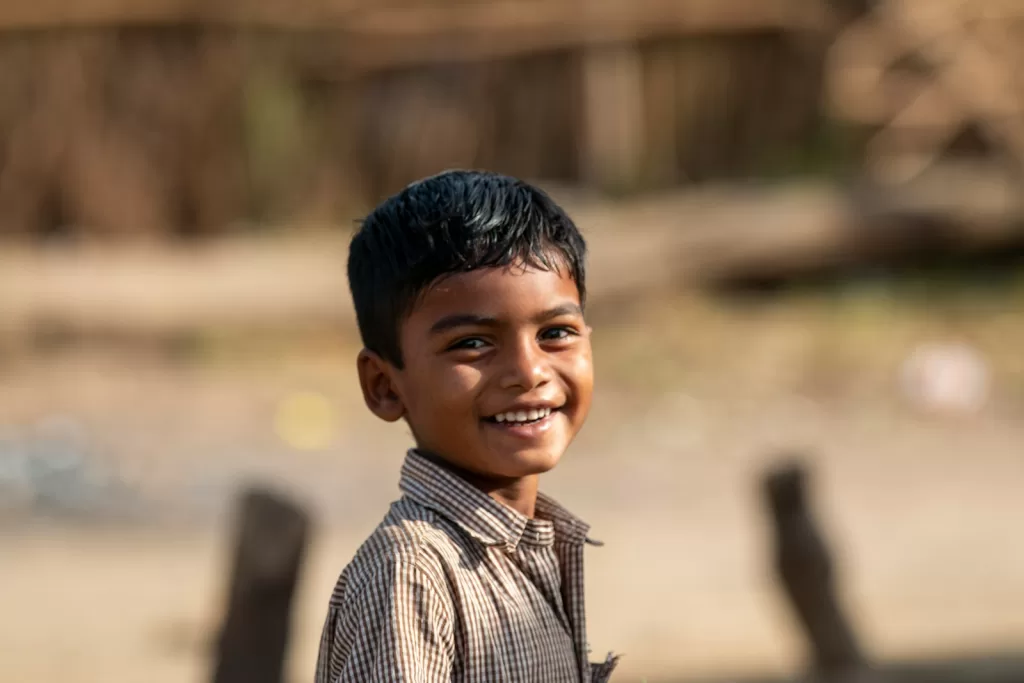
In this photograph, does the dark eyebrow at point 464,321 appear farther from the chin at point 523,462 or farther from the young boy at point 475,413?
the chin at point 523,462

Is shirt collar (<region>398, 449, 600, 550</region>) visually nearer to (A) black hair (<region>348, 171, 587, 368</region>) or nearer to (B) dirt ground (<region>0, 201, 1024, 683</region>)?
(A) black hair (<region>348, 171, 587, 368</region>)

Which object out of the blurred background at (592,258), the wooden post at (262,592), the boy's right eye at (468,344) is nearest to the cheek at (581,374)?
the boy's right eye at (468,344)

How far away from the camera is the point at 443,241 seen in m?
1.70

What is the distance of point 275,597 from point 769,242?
6.37 m

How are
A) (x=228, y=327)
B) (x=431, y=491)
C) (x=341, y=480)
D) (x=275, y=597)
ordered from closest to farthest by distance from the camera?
(x=431, y=491) < (x=275, y=597) < (x=341, y=480) < (x=228, y=327)

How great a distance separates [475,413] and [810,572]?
245cm

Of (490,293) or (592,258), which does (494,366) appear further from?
(592,258)

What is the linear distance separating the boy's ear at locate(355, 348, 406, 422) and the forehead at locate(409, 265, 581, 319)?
0.12 meters

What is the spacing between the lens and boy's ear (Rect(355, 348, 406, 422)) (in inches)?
70.6

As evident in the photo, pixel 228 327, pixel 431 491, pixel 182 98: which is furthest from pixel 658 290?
pixel 431 491

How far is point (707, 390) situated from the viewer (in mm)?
7797

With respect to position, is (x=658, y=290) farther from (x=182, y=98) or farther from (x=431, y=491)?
(x=431, y=491)

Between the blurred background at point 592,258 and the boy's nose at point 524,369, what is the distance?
3.85m

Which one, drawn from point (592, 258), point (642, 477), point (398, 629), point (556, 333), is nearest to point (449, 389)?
point (556, 333)
